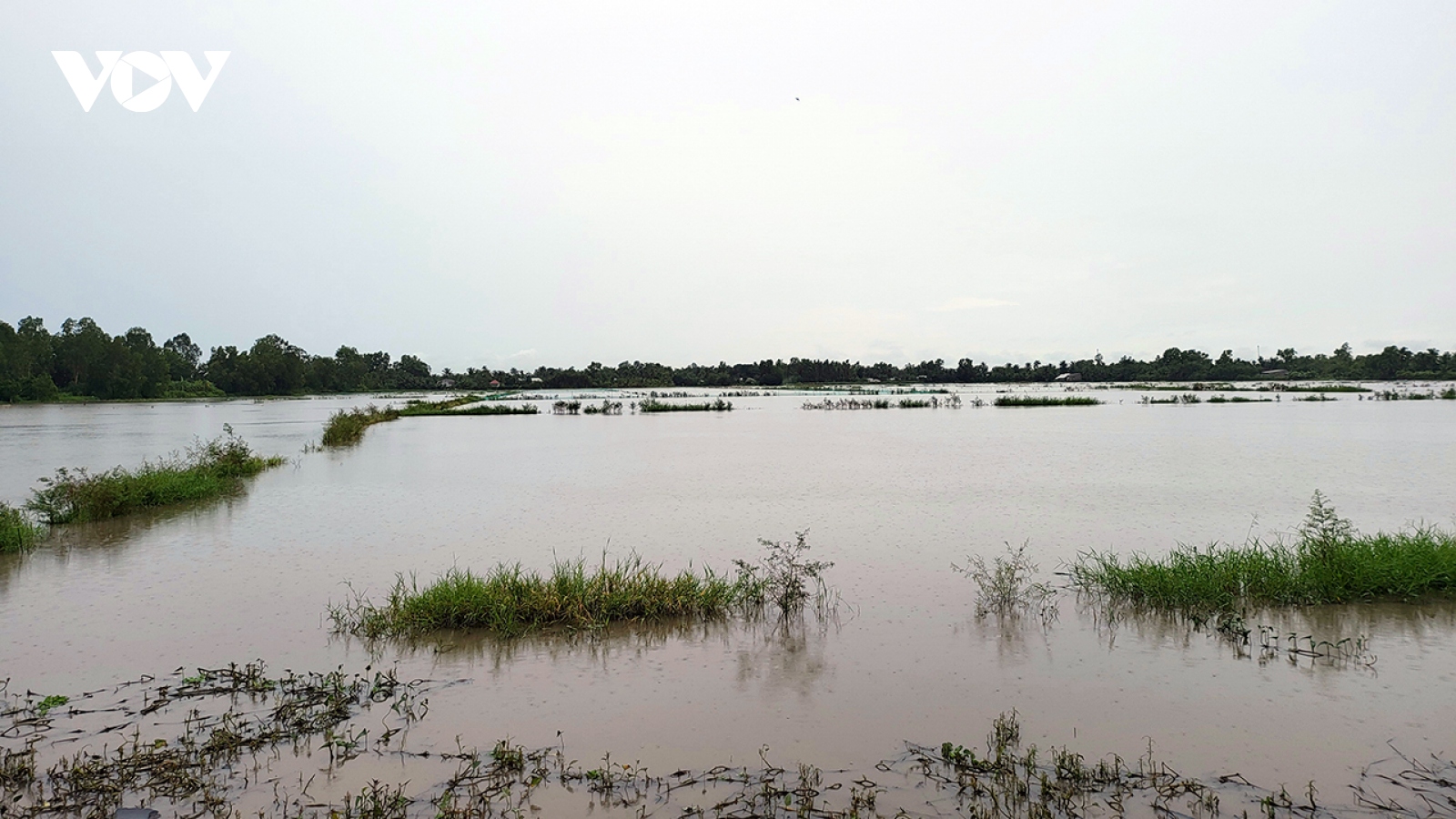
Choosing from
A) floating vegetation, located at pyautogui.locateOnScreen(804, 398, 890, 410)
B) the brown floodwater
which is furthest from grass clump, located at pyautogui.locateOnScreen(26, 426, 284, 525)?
floating vegetation, located at pyautogui.locateOnScreen(804, 398, 890, 410)

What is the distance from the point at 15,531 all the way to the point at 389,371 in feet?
428

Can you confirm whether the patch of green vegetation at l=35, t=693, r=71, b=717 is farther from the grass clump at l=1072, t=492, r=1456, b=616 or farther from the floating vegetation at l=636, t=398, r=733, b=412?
the floating vegetation at l=636, t=398, r=733, b=412

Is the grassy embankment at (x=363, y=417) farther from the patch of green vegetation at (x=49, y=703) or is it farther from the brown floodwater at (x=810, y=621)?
the patch of green vegetation at (x=49, y=703)

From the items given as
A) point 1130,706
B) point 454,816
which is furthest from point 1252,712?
point 454,816

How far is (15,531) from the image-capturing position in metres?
10.5

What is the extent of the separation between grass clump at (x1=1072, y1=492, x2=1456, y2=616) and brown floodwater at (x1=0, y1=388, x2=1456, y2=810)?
307 millimetres

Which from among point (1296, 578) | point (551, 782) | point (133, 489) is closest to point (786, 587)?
point (551, 782)

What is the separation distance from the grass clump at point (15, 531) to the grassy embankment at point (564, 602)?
6.12m

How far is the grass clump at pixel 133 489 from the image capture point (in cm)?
1247

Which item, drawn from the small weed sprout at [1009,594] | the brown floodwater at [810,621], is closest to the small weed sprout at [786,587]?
the brown floodwater at [810,621]

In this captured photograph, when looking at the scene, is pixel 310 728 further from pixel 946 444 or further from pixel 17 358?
pixel 17 358

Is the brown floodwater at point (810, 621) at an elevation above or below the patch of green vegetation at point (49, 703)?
below

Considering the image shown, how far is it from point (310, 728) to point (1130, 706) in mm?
5057

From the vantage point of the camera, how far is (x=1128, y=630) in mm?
6527
